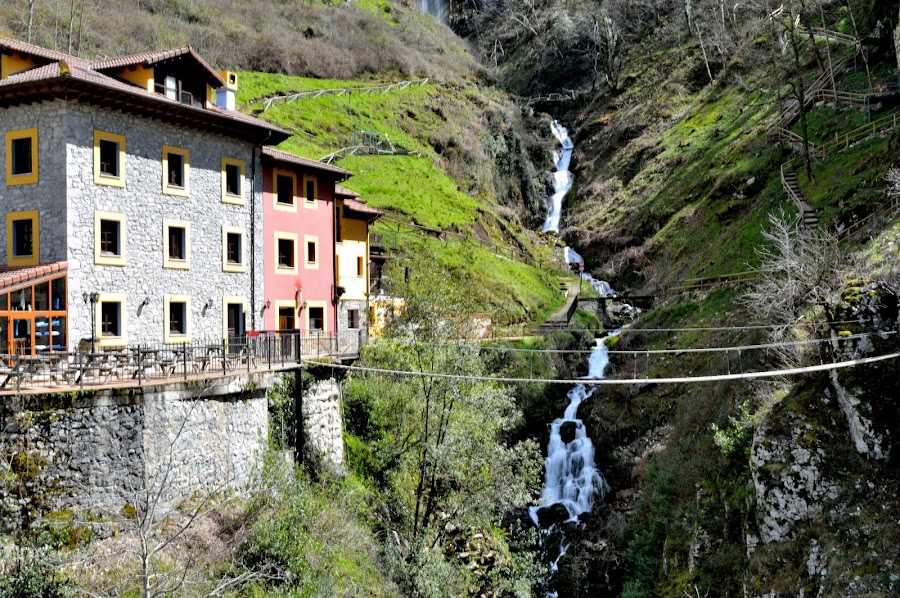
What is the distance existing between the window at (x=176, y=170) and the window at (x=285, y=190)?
4.86 metres

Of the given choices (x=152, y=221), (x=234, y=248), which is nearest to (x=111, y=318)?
(x=152, y=221)

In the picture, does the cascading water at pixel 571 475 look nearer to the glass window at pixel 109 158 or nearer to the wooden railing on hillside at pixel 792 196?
the wooden railing on hillside at pixel 792 196

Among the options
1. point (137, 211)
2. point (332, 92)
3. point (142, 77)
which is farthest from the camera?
point (332, 92)

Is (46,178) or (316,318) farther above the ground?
(46,178)

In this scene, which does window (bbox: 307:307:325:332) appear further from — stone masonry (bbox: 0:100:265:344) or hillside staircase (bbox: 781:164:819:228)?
hillside staircase (bbox: 781:164:819:228)

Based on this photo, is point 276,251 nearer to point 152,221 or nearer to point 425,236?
point 152,221

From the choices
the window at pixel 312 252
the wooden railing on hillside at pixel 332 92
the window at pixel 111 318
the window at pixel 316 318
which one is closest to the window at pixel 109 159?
the window at pixel 111 318

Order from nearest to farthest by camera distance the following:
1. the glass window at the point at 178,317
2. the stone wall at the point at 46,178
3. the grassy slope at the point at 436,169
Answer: the stone wall at the point at 46,178 → the glass window at the point at 178,317 → the grassy slope at the point at 436,169

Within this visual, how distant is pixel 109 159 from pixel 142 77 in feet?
13.0

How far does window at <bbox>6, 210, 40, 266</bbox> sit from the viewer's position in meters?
25.2

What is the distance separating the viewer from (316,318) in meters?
35.0

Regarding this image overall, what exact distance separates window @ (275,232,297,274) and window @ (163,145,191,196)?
528cm

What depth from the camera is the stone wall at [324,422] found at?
26750mm

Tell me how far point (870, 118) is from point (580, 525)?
31.4 m
